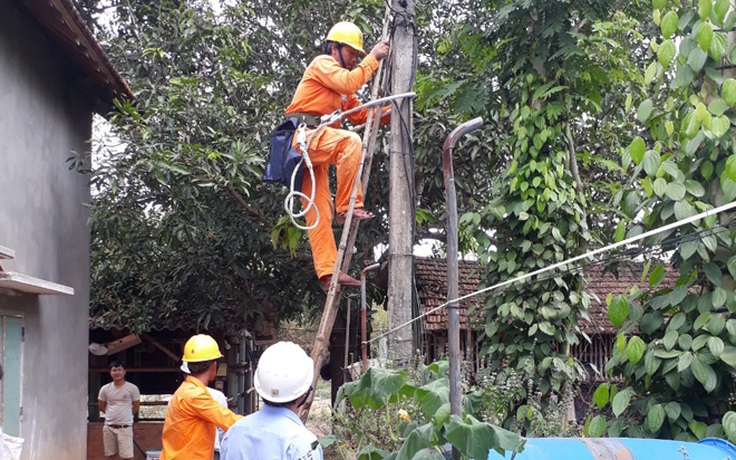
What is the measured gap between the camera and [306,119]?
527 cm

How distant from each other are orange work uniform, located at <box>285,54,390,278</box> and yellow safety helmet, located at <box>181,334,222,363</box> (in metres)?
0.83

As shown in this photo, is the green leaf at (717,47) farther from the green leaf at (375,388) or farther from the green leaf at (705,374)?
the green leaf at (375,388)

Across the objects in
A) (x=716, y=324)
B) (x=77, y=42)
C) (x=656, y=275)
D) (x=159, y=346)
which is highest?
(x=77, y=42)

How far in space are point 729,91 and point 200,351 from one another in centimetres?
334

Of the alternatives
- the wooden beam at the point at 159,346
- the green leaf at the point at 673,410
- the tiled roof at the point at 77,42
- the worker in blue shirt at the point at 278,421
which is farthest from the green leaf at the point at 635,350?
the wooden beam at the point at 159,346

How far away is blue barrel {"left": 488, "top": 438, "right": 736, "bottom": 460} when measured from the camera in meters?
2.96

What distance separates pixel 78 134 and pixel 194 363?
5.31m

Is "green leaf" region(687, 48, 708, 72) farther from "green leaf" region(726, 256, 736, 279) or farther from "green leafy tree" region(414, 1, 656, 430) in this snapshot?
"green leafy tree" region(414, 1, 656, 430)

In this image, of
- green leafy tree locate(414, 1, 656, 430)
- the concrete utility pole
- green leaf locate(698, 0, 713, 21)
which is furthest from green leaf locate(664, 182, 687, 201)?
green leafy tree locate(414, 1, 656, 430)

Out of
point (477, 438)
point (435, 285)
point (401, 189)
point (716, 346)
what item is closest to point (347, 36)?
point (401, 189)

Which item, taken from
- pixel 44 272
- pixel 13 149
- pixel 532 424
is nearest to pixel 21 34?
pixel 13 149

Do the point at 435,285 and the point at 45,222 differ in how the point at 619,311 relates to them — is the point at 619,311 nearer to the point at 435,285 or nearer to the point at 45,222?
the point at 45,222

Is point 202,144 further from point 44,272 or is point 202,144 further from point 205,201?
point 44,272

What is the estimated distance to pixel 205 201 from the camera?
8891 millimetres
